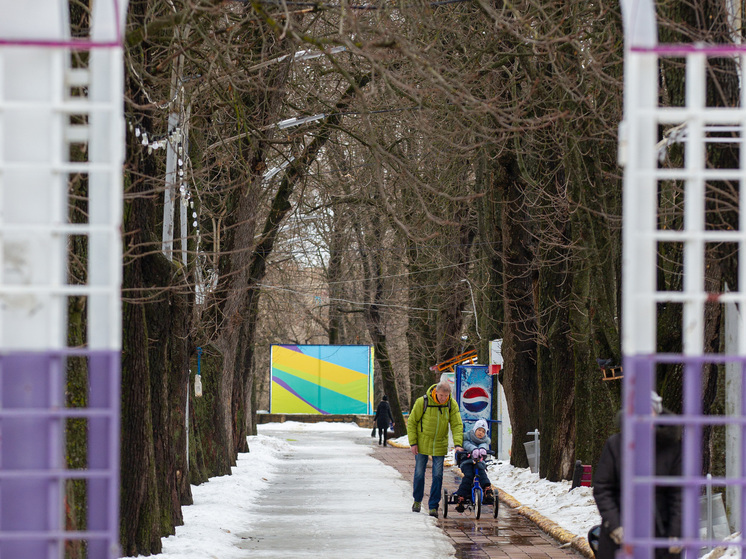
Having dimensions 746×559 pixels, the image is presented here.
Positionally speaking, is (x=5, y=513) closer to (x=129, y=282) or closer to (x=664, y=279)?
(x=129, y=282)

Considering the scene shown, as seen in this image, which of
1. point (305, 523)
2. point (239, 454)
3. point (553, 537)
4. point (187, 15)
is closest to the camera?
point (187, 15)

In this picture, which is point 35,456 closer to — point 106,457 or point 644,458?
point 106,457

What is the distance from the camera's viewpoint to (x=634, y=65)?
15.7 ft

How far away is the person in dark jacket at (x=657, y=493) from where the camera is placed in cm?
593

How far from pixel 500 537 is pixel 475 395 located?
10351 mm

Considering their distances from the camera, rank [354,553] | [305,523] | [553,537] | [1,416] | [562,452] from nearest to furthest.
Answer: [1,416] → [354,553] → [553,537] → [305,523] → [562,452]

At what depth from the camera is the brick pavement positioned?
37.8 ft

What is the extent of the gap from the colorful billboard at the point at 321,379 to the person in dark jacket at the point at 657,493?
41.4 m

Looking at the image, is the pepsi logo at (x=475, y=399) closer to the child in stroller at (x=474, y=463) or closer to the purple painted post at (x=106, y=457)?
the child in stroller at (x=474, y=463)

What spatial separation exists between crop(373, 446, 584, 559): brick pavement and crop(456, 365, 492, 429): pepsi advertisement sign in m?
6.10

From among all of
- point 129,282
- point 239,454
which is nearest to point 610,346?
point 129,282

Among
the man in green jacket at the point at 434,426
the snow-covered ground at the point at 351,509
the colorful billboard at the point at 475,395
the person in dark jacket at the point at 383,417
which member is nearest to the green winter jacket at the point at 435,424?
the man in green jacket at the point at 434,426

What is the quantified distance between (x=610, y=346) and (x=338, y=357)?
34412mm

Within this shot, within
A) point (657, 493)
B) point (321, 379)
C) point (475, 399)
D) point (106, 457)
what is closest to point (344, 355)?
point (321, 379)
